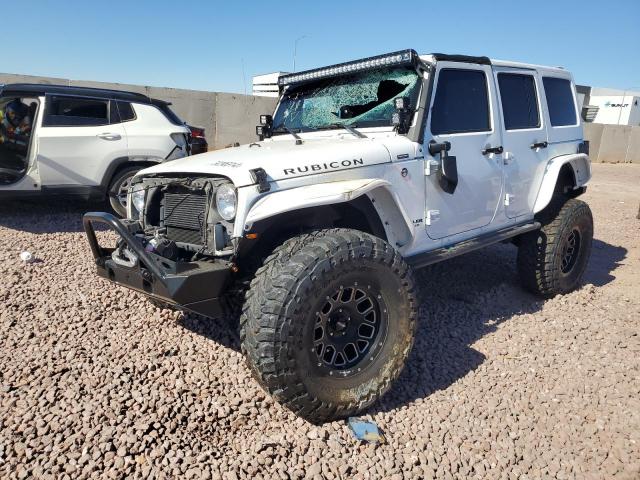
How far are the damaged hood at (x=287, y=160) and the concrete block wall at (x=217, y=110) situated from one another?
10.3 m

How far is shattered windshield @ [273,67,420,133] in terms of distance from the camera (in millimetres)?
3418

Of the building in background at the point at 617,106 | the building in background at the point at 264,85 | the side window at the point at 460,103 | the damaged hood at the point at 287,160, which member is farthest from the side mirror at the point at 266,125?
the building in background at the point at 617,106

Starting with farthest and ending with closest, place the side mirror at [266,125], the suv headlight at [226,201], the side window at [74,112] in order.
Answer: the side window at [74,112] < the side mirror at [266,125] < the suv headlight at [226,201]

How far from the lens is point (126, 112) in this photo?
252 inches

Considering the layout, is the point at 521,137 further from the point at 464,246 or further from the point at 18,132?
the point at 18,132

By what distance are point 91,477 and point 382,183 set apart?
2.13 meters

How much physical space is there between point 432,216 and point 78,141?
4.68 metres

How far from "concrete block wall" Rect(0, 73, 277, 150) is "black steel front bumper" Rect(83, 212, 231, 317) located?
10851 mm

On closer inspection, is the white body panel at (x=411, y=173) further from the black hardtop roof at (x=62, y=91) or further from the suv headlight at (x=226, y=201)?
the black hardtop roof at (x=62, y=91)

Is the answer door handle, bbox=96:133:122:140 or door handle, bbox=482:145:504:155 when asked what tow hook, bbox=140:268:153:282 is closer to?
door handle, bbox=482:145:504:155

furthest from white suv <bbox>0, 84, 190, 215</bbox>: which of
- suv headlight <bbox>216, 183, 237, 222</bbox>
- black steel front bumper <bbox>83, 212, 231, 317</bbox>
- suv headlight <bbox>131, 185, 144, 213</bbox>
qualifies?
black steel front bumper <bbox>83, 212, 231, 317</bbox>

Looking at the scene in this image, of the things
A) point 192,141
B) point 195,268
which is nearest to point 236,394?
point 195,268

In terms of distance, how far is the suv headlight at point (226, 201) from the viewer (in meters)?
2.59

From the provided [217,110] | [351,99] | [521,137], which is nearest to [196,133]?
[351,99]
